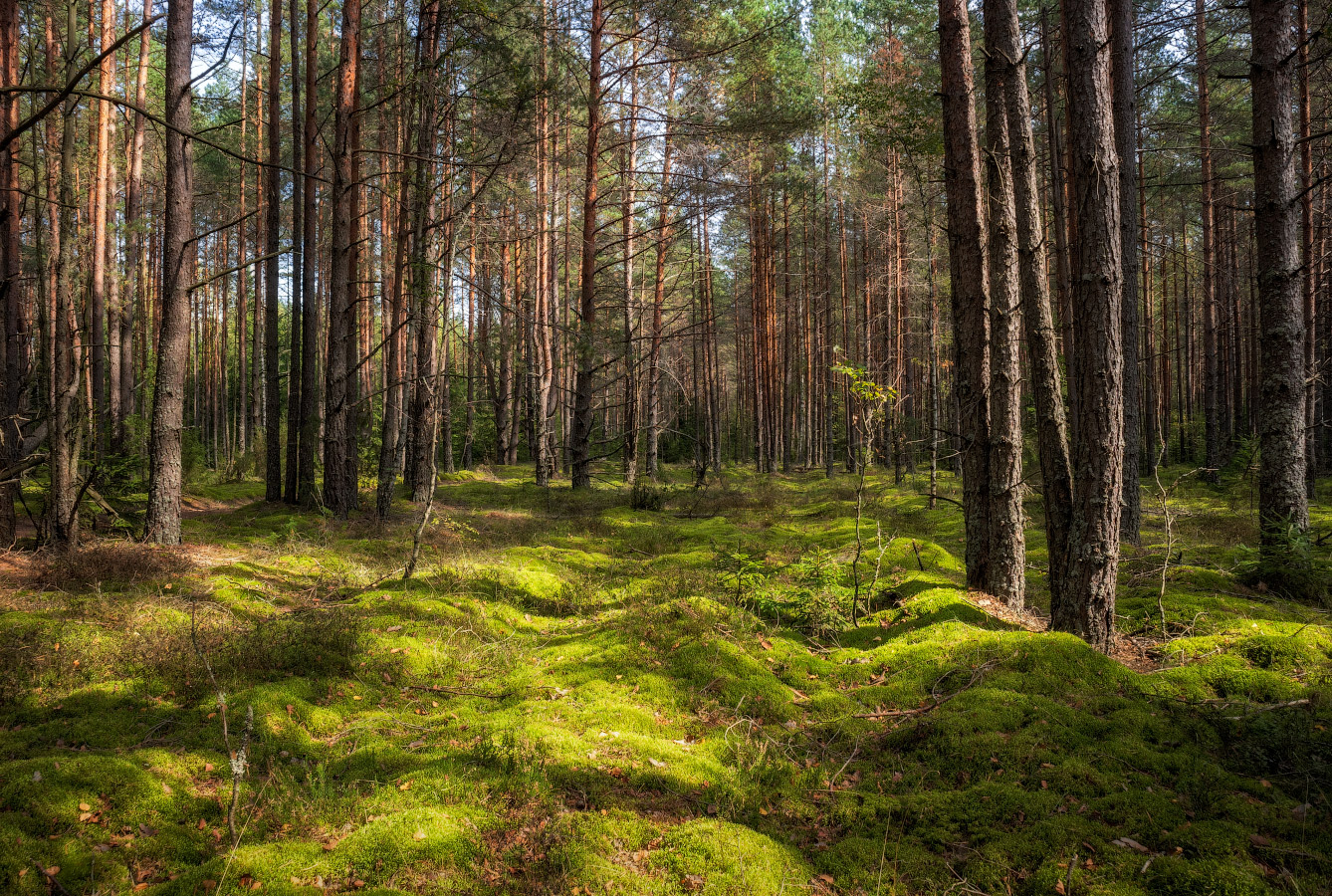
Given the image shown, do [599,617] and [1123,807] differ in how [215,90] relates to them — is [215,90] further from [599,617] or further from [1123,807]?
[1123,807]

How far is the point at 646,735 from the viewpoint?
394 cm

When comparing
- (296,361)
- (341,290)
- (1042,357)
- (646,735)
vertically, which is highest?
(341,290)

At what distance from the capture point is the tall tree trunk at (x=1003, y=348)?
5.67 metres

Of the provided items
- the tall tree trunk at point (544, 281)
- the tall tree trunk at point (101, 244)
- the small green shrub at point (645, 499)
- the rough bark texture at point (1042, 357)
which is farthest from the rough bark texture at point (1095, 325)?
the tall tree trunk at point (101, 244)

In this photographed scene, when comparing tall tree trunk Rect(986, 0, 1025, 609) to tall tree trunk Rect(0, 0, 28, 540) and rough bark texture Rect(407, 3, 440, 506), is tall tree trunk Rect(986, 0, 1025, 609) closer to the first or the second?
rough bark texture Rect(407, 3, 440, 506)

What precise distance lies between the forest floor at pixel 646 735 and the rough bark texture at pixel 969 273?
808mm

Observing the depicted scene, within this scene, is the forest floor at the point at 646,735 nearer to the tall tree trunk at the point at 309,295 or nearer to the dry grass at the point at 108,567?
the dry grass at the point at 108,567

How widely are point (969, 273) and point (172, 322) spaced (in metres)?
8.37

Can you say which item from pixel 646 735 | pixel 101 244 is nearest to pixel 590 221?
pixel 101 244

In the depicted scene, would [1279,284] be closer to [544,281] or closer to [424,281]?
[424,281]

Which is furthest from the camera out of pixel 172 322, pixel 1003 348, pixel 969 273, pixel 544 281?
pixel 544 281

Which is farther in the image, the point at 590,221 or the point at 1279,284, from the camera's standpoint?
the point at 590,221

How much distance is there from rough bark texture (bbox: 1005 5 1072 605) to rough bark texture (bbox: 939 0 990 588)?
54 centimetres

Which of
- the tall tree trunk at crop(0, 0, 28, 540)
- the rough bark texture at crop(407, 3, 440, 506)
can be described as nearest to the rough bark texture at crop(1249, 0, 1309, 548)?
the rough bark texture at crop(407, 3, 440, 506)
